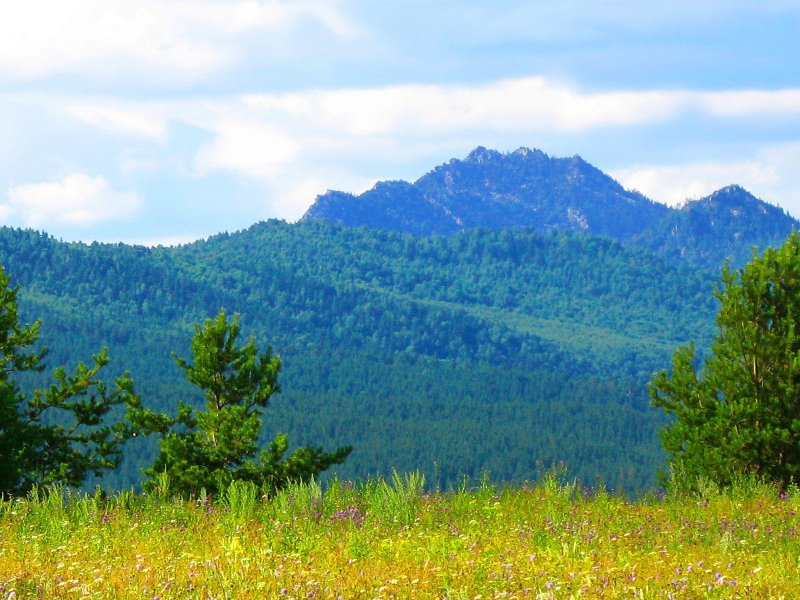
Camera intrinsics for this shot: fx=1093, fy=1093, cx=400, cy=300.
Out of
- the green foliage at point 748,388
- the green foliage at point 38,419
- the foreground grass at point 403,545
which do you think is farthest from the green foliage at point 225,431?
the foreground grass at point 403,545

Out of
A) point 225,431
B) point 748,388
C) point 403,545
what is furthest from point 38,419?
point 403,545

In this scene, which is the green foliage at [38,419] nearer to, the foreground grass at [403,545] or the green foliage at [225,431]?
the green foliage at [225,431]

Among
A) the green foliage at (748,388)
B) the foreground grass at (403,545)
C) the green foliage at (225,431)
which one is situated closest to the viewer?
the foreground grass at (403,545)

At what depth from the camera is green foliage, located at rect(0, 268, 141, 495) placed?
28.7m

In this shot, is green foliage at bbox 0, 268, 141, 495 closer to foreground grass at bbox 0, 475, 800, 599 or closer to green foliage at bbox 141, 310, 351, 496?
green foliage at bbox 141, 310, 351, 496

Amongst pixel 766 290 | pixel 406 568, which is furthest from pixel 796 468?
pixel 406 568

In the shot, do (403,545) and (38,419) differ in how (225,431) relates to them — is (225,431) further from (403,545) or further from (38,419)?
(403,545)

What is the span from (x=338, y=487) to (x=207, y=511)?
1910 millimetres

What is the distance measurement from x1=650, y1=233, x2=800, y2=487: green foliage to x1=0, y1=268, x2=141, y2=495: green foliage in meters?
14.6

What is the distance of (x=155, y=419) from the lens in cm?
3102

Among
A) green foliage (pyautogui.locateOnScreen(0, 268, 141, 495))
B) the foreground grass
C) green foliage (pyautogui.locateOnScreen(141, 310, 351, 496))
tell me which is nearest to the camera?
the foreground grass

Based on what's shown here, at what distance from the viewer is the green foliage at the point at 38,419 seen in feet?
94.0

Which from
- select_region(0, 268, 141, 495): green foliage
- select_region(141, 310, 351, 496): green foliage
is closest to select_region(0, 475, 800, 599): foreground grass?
select_region(141, 310, 351, 496): green foliage

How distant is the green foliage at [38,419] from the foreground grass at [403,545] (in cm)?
1494
